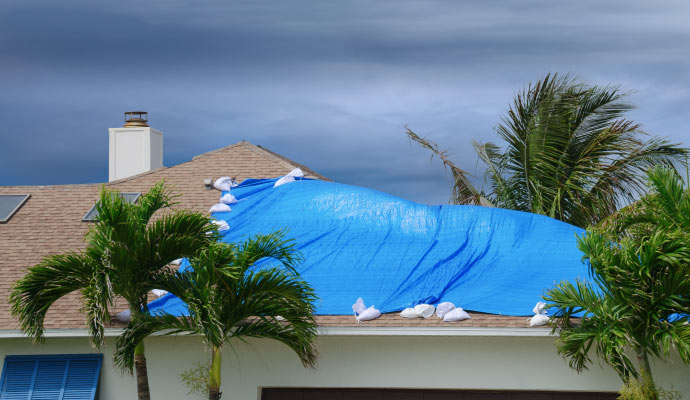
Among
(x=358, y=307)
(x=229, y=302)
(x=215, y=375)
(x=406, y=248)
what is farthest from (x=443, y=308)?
(x=215, y=375)

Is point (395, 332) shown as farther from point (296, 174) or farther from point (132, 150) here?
point (132, 150)

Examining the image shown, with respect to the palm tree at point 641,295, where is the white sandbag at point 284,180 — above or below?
above

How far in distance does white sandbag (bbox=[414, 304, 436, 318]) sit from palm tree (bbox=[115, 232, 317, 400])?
6.66ft

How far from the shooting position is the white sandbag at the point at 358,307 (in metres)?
13.3

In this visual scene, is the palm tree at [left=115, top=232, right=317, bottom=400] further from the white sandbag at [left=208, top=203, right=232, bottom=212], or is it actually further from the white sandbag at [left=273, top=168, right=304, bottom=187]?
the white sandbag at [left=273, top=168, right=304, bottom=187]

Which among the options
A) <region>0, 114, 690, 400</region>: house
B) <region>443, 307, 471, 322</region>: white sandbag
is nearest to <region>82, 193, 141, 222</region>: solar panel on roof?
<region>0, 114, 690, 400</region>: house

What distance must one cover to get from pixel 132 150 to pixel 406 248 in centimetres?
1044

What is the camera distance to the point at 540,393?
13.2 m

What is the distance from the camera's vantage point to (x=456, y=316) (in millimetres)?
12977

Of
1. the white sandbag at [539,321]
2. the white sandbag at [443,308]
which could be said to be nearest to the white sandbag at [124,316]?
the white sandbag at [443,308]

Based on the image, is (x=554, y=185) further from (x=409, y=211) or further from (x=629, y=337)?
(x=629, y=337)

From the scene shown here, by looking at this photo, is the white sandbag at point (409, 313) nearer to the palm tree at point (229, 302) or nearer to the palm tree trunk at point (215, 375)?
the palm tree at point (229, 302)

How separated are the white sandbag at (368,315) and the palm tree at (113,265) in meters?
2.87

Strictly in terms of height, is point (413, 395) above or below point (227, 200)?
below
